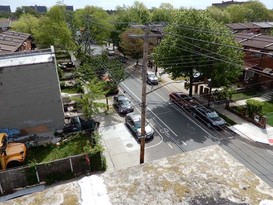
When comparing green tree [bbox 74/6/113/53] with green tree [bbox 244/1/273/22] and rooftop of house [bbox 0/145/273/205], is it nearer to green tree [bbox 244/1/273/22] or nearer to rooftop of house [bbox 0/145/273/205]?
rooftop of house [bbox 0/145/273/205]

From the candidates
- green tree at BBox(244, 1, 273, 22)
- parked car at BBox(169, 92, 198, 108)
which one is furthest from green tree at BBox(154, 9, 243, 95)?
green tree at BBox(244, 1, 273, 22)

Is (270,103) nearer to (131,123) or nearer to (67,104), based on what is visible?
(131,123)

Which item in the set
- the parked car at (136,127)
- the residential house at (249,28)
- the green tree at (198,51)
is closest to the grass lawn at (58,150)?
the parked car at (136,127)

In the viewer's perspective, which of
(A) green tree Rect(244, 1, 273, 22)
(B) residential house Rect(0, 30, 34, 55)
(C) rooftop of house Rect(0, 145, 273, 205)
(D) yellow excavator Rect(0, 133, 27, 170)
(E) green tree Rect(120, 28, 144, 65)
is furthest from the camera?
(A) green tree Rect(244, 1, 273, 22)

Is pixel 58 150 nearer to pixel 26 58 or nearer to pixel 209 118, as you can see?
pixel 26 58

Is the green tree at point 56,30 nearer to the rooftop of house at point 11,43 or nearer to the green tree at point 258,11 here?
the rooftop of house at point 11,43
